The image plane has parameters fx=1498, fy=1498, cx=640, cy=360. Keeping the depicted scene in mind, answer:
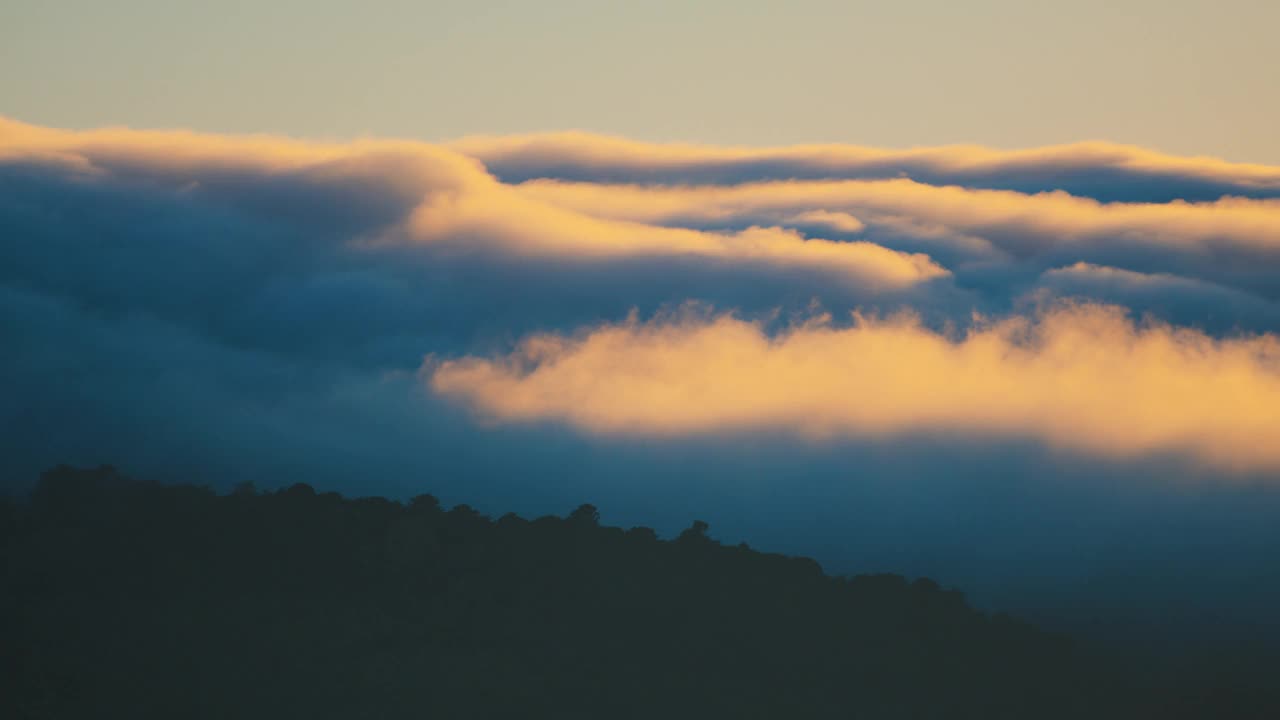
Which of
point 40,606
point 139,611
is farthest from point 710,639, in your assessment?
point 40,606

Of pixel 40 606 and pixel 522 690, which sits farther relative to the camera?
pixel 40 606

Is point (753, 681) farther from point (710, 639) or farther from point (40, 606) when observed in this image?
point (40, 606)

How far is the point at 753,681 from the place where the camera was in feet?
602

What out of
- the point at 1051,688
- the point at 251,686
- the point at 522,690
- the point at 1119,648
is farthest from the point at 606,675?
the point at 1119,648

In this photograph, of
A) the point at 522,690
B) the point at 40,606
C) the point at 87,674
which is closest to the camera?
the point at 87,674

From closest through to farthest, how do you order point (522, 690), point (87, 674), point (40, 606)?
1. point (87, 674)
2. point (522, 690)
3. point (40, 606)

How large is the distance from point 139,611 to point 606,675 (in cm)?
6154

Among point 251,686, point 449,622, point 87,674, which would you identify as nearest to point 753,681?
point 449,622

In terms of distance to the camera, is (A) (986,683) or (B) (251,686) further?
(A) (986,683)

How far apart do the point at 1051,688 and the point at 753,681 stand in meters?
39.2

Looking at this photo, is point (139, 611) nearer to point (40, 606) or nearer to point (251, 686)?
point (40, 606)

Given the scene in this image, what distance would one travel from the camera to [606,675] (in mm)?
185250

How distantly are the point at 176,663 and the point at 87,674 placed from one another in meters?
9.92

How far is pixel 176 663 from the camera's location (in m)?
176
